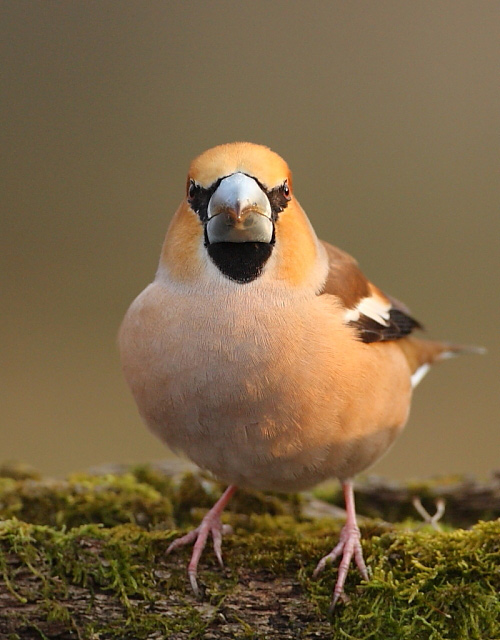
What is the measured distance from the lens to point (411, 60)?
13328 millimetres

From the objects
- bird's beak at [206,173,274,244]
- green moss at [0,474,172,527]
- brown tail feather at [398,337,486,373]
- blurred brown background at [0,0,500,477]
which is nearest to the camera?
bird's beak at [206,173,274,244]

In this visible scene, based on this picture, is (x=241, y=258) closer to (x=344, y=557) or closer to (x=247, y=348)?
(x=247, y=348)

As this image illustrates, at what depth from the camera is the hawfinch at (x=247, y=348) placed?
3719 mm

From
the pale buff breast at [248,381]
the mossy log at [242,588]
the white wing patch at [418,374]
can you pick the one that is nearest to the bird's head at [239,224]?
the pale buff breast at [248,381]

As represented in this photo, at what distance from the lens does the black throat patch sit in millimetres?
3789

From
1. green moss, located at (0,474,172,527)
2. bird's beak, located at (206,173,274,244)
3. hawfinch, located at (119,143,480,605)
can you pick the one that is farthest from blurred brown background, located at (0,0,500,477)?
bird's beak, located at (206,173,274,244)

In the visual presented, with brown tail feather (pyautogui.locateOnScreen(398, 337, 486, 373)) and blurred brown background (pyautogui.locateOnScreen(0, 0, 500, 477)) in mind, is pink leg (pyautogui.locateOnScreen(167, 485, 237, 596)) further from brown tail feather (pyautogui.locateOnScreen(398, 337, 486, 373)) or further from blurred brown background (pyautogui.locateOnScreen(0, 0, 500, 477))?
blurred brown background (pyautogui.locateOnScreen(0, 0, 500, 477))

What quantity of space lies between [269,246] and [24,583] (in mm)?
1839

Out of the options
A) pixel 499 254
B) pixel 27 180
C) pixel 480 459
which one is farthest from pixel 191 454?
pixel 27 180

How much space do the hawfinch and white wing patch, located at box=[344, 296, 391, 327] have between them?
0.12m

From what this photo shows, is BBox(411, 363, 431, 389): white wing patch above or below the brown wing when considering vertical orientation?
below

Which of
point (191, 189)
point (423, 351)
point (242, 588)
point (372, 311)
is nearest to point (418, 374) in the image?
point (423, 351)

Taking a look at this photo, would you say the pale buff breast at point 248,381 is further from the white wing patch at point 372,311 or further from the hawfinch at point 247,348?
the white wing patch at point 372,311

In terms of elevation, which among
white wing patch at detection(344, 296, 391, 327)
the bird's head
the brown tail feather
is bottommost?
the brown tail feather
